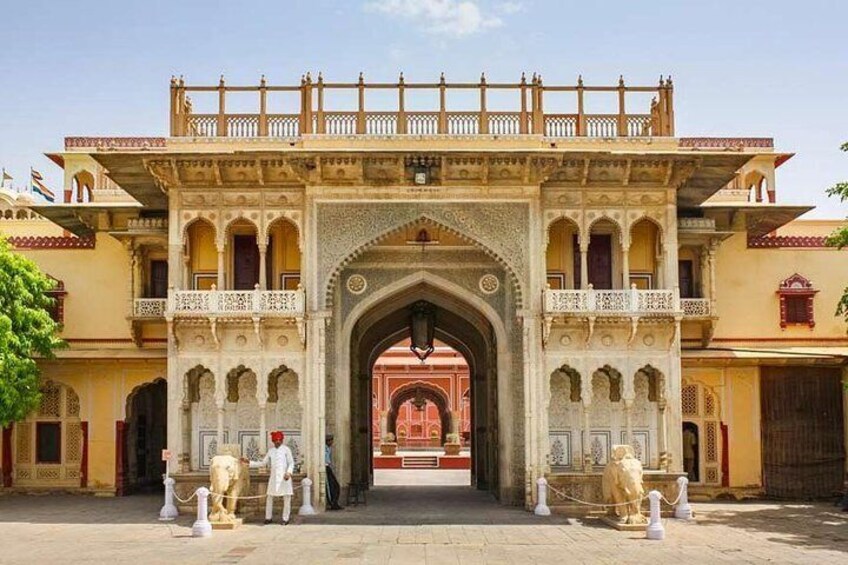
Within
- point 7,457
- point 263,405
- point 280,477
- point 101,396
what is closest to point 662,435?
point 280,477

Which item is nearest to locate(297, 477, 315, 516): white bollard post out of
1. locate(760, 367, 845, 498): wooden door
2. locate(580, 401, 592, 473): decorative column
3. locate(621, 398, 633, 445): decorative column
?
locate(580, 401, 592, 473): decorative column

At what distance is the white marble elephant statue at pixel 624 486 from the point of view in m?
17.9

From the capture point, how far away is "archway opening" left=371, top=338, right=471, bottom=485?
4731 cm

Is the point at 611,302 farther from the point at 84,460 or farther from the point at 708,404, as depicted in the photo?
the point at 84,460

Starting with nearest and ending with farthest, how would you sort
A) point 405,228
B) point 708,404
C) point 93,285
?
point 405,228 < point 708,404 < point 93,285

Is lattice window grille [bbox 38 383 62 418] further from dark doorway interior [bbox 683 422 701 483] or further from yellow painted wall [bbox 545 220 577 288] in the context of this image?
dark doorway interior [bbox 683 422 701 483]

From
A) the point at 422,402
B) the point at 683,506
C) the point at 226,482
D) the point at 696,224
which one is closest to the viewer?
the point at 226,482

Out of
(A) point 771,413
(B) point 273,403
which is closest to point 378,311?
(B) point 273,403

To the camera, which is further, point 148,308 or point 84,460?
point 84,460

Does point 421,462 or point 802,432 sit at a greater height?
point 802,432

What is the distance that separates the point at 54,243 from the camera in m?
25.2

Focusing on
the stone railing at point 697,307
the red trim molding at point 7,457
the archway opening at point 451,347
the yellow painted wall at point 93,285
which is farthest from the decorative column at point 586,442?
the red trim molding at point 7,457

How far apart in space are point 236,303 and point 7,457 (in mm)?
8200

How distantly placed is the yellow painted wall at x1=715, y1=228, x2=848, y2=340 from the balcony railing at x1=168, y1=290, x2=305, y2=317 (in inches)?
391
